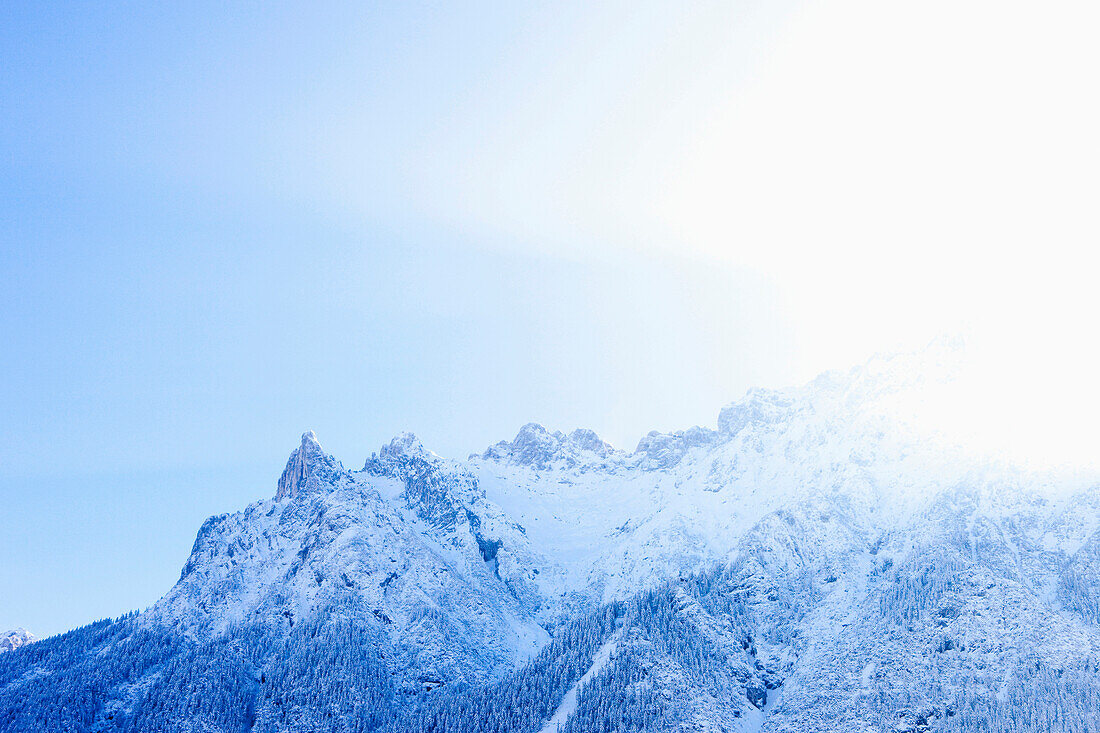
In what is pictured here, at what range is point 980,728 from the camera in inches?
7682

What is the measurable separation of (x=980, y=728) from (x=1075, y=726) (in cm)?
1758

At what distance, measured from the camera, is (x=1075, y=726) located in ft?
606
